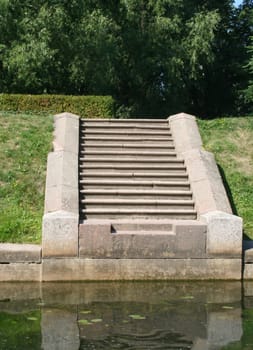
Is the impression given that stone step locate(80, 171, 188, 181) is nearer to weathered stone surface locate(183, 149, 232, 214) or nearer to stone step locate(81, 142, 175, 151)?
Result: weathered stone surface locate(183, 149, 232, 214)

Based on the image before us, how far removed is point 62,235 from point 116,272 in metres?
0.98

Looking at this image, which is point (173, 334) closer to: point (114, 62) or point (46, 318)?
point (46, 318)

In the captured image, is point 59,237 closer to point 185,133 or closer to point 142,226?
point 142,226

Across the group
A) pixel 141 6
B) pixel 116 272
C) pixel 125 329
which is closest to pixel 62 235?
pixel 116 272

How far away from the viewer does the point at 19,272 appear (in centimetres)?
825

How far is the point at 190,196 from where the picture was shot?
33.6ft

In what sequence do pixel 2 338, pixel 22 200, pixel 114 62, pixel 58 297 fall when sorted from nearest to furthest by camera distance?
pixel 2 338, pixel 58 297, pixel 22 200, pixel 114 62

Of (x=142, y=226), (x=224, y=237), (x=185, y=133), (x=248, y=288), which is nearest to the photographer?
(x=248, y=288)

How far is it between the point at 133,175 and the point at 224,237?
9.19 ft

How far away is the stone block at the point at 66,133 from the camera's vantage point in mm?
11562

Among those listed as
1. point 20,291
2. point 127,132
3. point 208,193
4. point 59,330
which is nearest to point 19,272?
point 20,291

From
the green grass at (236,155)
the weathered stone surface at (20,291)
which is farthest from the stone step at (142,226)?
the green grass at (236,155)

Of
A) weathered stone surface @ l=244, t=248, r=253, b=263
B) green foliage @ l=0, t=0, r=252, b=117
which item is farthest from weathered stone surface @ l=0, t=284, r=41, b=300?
green foliage @ l=0, t=0, r=252, b=117

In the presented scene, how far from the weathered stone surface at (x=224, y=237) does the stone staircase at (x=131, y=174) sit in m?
1.12
